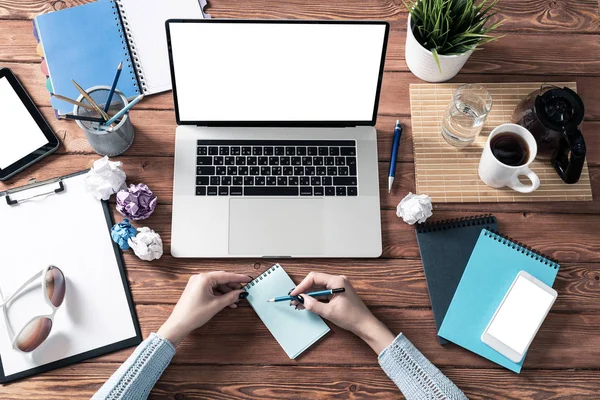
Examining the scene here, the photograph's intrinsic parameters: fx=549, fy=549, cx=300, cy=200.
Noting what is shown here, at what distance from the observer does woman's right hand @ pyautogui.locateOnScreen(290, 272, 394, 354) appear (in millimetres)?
1030

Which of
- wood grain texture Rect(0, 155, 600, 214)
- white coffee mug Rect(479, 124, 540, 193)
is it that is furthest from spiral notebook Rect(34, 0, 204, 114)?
white coffee mug Rect(479, 124, 540, 193)

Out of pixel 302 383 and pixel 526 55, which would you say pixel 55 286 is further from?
pixel 526 55

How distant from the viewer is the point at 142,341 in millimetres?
1045

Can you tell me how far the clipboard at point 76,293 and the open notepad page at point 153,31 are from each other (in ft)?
0.82

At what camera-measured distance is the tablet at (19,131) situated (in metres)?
1.12

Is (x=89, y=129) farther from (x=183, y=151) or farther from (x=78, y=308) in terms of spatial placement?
(x=78, y=308)

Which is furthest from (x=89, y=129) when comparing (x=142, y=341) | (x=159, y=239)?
(x=142, y=341)

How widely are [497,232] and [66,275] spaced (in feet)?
2.82

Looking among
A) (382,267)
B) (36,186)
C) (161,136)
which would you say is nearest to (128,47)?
(161,136)

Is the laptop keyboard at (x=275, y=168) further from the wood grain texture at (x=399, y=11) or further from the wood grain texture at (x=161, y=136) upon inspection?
the wood grain texture at (x=399, y=11)

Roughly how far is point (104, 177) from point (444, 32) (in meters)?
0.73

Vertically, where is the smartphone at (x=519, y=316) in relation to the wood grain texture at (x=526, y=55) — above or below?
below

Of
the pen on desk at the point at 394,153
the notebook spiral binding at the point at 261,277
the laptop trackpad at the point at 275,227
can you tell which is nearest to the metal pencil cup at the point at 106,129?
the laptop trackpad at the point at 275,227

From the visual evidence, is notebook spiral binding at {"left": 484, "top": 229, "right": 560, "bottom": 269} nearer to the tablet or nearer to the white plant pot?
the white plant pot
